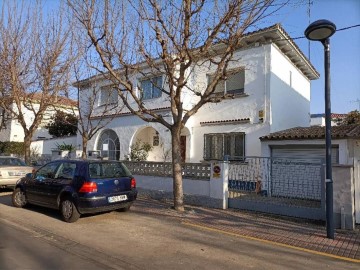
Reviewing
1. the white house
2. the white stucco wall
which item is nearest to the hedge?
the white house

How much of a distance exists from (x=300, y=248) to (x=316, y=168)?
306 centimetres

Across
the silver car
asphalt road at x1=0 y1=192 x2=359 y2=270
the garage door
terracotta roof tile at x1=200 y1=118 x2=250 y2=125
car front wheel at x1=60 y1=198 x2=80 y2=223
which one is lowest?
asphalt road at x1=0 y1=192 x2=359 y2=270

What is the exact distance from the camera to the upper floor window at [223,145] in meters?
14.2

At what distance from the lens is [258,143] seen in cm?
1353

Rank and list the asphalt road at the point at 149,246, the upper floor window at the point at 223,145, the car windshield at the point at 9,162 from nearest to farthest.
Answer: the asphalt road at the point at 149,246
the car windshield at the point at 9,162
the upper floor window at the point at 223,145

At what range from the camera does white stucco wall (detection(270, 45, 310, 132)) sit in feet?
45.5

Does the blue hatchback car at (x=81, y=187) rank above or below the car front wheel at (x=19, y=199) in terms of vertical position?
above

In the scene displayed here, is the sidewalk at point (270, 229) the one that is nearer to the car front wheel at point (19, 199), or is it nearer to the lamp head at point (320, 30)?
the car front wheel at point (19, 199)

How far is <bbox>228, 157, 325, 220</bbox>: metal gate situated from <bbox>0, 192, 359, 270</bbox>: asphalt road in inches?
93.7

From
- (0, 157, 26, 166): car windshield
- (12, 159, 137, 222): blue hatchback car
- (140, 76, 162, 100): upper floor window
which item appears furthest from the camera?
(140, 76, 162, 100): upper floor window

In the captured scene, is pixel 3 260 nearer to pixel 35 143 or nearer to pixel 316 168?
pixel 316 168

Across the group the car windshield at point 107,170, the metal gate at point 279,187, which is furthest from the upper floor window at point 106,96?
the metal gate at point 279,187

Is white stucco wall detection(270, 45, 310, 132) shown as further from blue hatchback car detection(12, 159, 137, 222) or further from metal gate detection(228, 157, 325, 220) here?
blue hatchback car detection(12, 159, 137, 222)

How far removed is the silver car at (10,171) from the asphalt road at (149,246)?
168 inches
